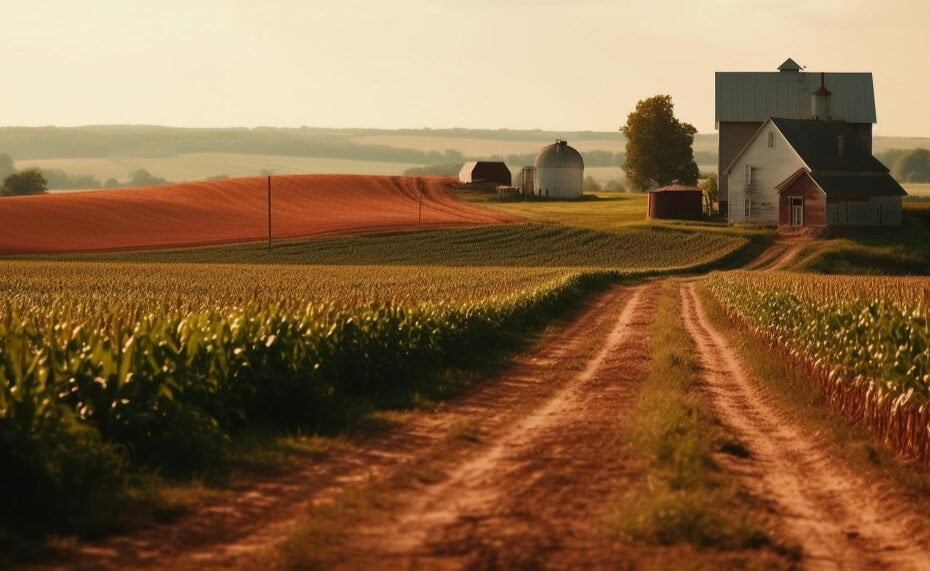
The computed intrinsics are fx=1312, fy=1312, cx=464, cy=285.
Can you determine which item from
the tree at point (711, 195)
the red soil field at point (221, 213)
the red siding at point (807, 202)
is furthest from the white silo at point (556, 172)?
the red siding at point (807, 202)

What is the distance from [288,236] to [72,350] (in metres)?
71.1

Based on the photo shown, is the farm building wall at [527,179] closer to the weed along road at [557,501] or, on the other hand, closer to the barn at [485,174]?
the barn at [485,174]

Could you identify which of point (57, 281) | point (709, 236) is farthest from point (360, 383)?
point (709, 236)

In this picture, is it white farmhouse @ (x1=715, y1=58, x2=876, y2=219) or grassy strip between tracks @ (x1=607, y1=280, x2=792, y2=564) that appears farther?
white farmhouse @ (x1=715, y1=58, x2=876, y2=219)

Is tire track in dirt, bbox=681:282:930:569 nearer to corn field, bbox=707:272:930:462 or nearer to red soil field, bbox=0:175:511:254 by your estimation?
corn field, bbox=707:272:930:462

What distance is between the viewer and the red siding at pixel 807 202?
82188mm

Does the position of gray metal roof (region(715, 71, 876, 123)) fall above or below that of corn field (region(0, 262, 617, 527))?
above

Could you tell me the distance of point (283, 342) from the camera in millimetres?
16938

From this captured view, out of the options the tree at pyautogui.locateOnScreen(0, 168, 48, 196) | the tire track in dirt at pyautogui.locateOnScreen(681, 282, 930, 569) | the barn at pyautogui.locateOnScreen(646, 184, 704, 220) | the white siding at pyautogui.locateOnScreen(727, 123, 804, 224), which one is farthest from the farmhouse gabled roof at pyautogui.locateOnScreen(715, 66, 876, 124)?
the tree at pyautogui.locateOnScreen(0, 168, 48, 196)

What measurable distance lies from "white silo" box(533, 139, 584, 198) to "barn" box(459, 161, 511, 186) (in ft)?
16.8

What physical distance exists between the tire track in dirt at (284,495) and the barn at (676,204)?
74610mm

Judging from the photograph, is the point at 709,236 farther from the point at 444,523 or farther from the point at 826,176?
the point at 444,523

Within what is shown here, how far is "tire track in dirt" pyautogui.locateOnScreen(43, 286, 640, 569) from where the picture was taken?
9453mm

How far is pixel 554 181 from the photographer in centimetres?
12150
